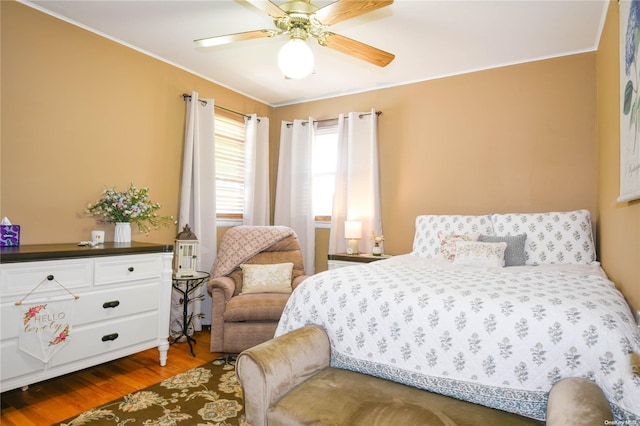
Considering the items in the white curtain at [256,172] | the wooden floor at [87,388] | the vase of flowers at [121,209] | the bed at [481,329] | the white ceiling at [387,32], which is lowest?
the wooden floor at [87,388]

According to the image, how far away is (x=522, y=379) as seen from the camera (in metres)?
1.43

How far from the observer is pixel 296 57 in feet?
7.14

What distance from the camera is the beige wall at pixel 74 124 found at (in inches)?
104

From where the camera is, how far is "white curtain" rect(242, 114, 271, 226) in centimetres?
444

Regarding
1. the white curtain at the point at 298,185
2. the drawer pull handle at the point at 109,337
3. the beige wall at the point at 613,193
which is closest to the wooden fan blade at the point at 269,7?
the beige wall at the point at 613,193

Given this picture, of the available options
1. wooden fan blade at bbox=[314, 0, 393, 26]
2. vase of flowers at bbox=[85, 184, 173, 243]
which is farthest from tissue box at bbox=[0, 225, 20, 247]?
wooden fan blade at bbox=[314, 0, 393, 26]

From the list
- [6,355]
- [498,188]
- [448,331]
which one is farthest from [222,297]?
[498,188]

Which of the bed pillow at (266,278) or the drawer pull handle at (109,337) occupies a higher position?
the bed pillow at (266,278)

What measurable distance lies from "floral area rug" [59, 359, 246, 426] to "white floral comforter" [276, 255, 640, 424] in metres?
0.69

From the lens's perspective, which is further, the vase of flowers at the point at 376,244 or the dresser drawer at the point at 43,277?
the vase of flowers at the point at 376,244

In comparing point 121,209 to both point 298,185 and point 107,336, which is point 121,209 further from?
point 298,185

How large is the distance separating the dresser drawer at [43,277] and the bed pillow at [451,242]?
259 centimetres

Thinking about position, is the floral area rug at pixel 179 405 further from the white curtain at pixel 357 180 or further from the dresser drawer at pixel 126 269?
the white curtain at pixel 357 180

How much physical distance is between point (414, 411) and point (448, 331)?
37cm
